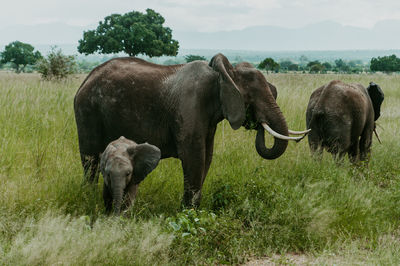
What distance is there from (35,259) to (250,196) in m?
2.68

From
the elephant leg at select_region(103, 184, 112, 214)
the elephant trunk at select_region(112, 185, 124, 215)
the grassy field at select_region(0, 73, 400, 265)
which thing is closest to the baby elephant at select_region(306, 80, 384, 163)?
the grassy field at select_region(0, 73, 400, 265)

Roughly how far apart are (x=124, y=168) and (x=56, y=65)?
14.5m

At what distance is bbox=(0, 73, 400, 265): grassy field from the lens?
13.9 feet

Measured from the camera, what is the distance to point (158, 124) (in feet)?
18.4

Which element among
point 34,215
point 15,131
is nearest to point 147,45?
point 15,131

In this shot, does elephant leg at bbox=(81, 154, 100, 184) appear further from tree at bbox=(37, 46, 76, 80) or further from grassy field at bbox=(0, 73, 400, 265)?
tree at bbox=(37, 46, 76, 80)

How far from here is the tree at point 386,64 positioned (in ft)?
236

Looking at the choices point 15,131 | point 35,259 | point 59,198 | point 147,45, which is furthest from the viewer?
point 147,45

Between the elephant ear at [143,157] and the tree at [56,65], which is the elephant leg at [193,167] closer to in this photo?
the elephant ear at [143,157]

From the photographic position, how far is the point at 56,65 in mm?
18172

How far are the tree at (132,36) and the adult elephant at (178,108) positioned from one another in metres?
36.8

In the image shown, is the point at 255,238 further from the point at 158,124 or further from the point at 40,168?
the point at 40,168

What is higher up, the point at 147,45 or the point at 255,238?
the point at 147,45

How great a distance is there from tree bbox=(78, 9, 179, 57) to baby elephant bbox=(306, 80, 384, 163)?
116 ft
